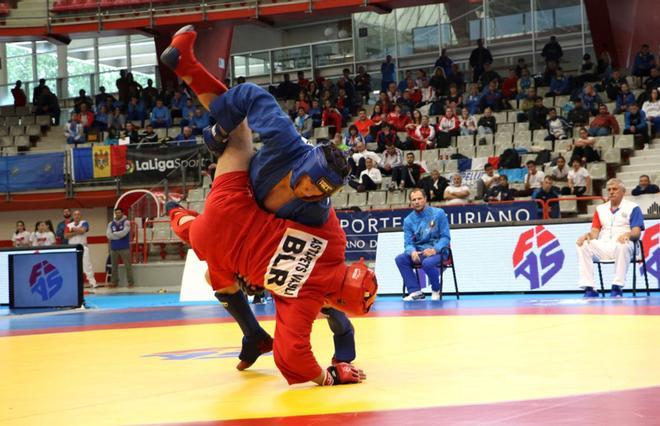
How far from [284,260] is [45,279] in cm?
912

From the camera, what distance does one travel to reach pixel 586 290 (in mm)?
10961

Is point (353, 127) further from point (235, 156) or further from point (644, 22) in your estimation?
point (235, 156)

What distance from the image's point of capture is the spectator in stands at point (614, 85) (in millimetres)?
19297

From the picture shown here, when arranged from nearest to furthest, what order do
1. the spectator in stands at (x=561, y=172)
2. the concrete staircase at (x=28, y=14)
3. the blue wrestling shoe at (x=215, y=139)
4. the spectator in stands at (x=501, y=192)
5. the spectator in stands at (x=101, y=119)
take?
the blue wrestling shoe at (x=215, y=139)
the spectator in stands at (x=501, y=192)
the spectator in stands at (x=561, y=172)
the spectator in stands at (x=101, y=119)
the concrete staircase at (x=28, y=14)

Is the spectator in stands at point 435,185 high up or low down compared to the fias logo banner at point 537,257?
up

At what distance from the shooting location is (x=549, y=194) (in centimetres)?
1502

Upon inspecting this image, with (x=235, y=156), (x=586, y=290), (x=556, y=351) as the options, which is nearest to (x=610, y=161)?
(x=586, y=290)

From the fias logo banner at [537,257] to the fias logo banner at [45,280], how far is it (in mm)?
6079

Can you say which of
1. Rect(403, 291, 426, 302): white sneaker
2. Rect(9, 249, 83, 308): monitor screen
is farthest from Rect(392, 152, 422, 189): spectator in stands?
Rect(9, 249, 83, 308): monitor screen

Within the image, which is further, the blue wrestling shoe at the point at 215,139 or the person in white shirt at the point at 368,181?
the person in white shirt at the point at 368,181

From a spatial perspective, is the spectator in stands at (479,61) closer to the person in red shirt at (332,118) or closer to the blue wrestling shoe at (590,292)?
the person in red shirt at (332,118)

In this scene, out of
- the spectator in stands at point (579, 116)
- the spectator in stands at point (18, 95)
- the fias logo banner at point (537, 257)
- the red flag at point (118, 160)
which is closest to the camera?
the fias logo banner at point (537, 257)

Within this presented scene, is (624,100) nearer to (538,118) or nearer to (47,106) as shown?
(538,118)

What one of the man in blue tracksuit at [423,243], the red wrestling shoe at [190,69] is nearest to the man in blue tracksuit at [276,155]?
the red wrestling shoe at [190,69]
